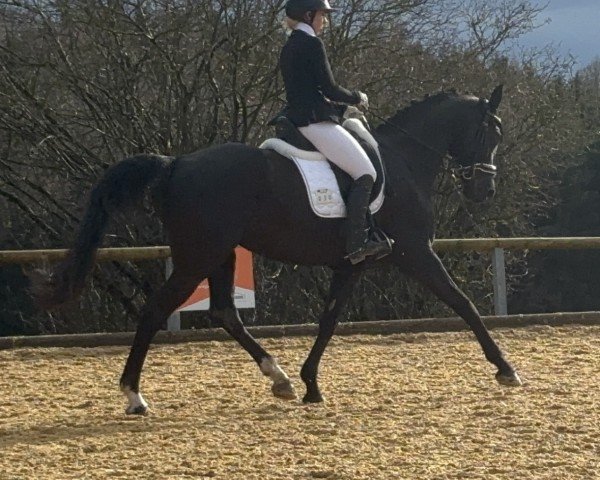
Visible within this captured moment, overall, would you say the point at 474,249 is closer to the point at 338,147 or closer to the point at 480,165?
the point at 480,165

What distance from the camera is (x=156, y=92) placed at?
49.0ft

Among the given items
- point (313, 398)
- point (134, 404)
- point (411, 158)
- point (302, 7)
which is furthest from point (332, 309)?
point (302, 7)

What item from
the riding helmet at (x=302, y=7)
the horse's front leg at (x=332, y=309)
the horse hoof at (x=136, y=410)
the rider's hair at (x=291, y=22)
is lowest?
the horse hoof at (x=136, y=410)

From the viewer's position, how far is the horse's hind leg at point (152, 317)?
653 cm

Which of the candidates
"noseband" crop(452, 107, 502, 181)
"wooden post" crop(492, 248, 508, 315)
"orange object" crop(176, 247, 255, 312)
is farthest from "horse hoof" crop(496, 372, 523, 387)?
"wooden post" crop(492, 248, 508, 315)

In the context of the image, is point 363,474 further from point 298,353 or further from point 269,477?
point 298,353

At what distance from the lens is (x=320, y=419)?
6238 millimetres

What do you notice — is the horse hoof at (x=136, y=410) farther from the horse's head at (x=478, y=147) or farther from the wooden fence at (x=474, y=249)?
the wooden fence at (x=474, y=249)

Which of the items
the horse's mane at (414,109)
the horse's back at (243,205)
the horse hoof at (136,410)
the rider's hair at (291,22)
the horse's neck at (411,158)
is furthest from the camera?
the horse's mane at (414,109)

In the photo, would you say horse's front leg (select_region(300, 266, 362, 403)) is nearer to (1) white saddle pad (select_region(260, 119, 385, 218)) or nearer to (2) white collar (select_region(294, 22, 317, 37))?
(1) white saddle pad (select_region(260, 119, 385, 218))

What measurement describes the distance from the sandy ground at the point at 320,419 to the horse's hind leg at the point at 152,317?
7.7 inches

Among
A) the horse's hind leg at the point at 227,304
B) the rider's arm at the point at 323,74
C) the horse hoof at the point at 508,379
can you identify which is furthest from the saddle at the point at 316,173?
the horse hoof at the point at 508,379

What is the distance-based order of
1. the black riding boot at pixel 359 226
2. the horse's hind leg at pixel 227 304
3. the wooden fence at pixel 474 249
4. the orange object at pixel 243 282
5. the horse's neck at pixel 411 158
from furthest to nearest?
the orange object at pixel 243 282
the wooden fence at pixel 474 249
the horse's neck at pixel 411 158
the horse's hind leg at pixel 227 304
the black riding boot at pixel 359 226

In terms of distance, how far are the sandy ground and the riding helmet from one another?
7.79 feet
